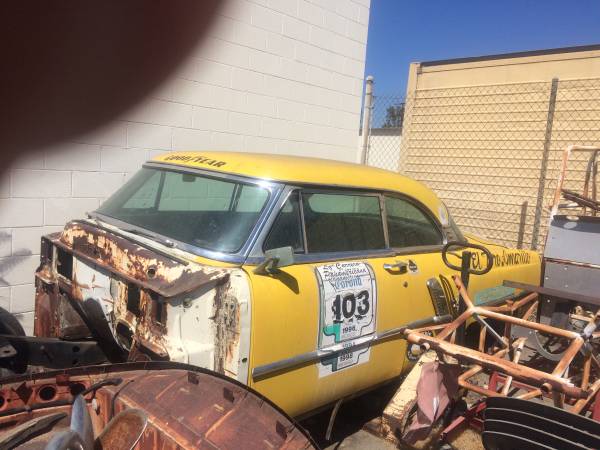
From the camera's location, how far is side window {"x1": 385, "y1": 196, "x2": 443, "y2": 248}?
3.67 m

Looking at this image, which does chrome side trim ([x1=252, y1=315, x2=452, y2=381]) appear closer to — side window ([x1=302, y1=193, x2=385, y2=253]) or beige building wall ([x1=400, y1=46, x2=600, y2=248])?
side window ([x1=302, y1=193, x2=385, y2=253])

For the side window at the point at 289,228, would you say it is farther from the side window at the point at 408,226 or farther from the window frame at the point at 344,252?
the side window at the point at 408,226

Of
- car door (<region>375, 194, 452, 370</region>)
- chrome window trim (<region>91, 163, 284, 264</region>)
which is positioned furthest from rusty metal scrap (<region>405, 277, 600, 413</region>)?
chrome window trim (<region>91, 163, 284, 264</region>)

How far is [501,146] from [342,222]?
5238 millimetres

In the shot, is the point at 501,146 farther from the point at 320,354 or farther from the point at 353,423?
the point at 320,354

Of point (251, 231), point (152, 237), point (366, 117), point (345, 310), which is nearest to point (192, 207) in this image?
point (152, 237)

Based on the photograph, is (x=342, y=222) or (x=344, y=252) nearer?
(x=344, y=252)

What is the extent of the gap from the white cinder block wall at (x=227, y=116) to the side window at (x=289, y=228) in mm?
2554

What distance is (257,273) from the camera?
2.62m

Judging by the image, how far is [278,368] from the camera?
8.71 feet

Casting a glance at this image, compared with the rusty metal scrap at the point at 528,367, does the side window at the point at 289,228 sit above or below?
above

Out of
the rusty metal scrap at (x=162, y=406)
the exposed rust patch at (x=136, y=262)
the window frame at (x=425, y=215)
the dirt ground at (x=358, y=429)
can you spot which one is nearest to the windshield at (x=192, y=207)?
the exposed rust patch at (x=136, y=262)

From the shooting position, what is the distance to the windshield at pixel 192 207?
2.87 metres

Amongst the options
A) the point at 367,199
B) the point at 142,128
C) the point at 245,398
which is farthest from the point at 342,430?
the point at 142,128
